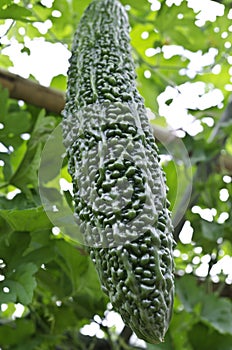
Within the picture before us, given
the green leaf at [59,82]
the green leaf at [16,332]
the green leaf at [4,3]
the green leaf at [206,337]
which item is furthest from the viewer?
the green leaf at [59,82]

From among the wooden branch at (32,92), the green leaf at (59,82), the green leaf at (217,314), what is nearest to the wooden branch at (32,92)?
the wooden branch at (32,92)

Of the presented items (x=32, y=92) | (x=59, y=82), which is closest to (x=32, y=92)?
(x=32, y=92)

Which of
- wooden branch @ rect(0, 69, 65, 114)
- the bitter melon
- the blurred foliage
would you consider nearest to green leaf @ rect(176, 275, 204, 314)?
the blurred foliage

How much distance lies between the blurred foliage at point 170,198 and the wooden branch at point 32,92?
3cm

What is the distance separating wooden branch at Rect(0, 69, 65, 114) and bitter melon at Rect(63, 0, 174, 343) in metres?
0.42

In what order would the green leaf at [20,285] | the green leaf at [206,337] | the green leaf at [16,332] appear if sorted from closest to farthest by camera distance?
1. the green leaf at [20,285]
2. the green leaf at [16,332]
3. the green leaf at [206,337]

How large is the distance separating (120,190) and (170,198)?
56 cm

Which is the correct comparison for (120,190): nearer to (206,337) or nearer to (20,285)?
(20,285)

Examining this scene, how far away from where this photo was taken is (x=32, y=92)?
142 cm

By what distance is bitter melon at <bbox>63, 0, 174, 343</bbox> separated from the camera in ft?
2.35

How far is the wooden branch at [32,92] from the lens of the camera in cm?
139

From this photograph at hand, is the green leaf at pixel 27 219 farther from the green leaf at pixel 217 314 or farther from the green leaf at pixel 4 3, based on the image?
the green leaf at pixel 217 314

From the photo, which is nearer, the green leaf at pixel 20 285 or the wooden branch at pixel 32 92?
the green leaf at pixel 20 285

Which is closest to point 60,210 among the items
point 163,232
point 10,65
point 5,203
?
point 5,203
